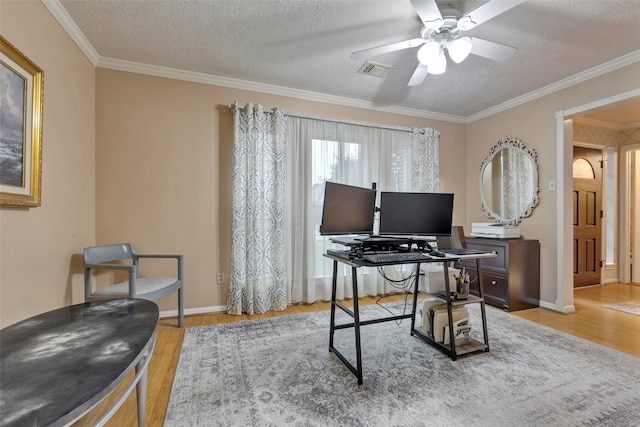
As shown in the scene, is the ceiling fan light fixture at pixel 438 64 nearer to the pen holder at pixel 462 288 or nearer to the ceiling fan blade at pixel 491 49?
the ceiling fan blade at pixel 491 49

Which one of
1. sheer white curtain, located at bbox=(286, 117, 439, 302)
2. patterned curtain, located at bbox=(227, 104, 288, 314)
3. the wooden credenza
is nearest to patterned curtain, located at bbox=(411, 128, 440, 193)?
sheer white curtain, located at bbox=(286, 117, 439, 302)

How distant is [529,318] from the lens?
9.73ft

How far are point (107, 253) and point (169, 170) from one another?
0.97 m

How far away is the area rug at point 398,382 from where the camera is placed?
1.52m

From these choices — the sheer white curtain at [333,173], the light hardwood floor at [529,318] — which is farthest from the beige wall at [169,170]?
the sheer white curtain at [333,173]

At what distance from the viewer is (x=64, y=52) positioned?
2.17 metres

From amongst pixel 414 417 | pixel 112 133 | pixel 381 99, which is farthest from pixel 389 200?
pixel 112 133

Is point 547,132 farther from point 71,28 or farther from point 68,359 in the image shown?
point 71,28

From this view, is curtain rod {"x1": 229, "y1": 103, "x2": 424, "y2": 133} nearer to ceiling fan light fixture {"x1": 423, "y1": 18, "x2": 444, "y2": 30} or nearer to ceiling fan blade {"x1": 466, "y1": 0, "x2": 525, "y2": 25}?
ceiling fan light fixture {"x1": 423, "y1": 18, "x2": 444, "y2": 30}

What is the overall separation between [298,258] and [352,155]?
1.46 meters

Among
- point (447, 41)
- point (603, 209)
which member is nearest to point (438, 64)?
point (447, 41)

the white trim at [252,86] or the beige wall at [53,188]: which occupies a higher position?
the white trim at [252,86]

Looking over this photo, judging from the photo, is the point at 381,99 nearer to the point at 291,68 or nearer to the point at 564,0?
the point at 291,68

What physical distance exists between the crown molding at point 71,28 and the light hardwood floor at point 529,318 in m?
2.57
